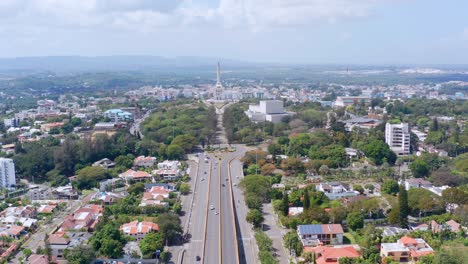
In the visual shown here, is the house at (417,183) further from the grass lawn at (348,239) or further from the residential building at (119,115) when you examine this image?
the residential building at (119,115)

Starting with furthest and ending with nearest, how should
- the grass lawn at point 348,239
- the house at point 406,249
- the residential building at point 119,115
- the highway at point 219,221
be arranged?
the residential building at point 119,115
the grass lawn at point 348,239
the highway at point 219,221
the house at point 406,249

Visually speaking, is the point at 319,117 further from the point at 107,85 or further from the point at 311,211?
the point at 107,85

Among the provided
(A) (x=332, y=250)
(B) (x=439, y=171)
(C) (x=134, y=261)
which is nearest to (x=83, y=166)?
(C) (x=134, y=261)

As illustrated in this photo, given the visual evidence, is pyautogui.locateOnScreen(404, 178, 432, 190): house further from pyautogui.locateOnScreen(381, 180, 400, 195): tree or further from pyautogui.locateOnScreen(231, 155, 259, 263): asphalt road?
pyautogui.locateOnScreen(231, 155, 259, 263): asphalt road

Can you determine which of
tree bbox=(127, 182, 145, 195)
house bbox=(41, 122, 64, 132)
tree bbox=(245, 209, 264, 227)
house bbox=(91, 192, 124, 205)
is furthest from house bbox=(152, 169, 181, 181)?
house bbox=(41, 122, 64, 132)

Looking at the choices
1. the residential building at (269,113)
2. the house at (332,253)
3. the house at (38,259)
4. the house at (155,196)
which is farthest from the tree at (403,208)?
the residential building at (269,113)
